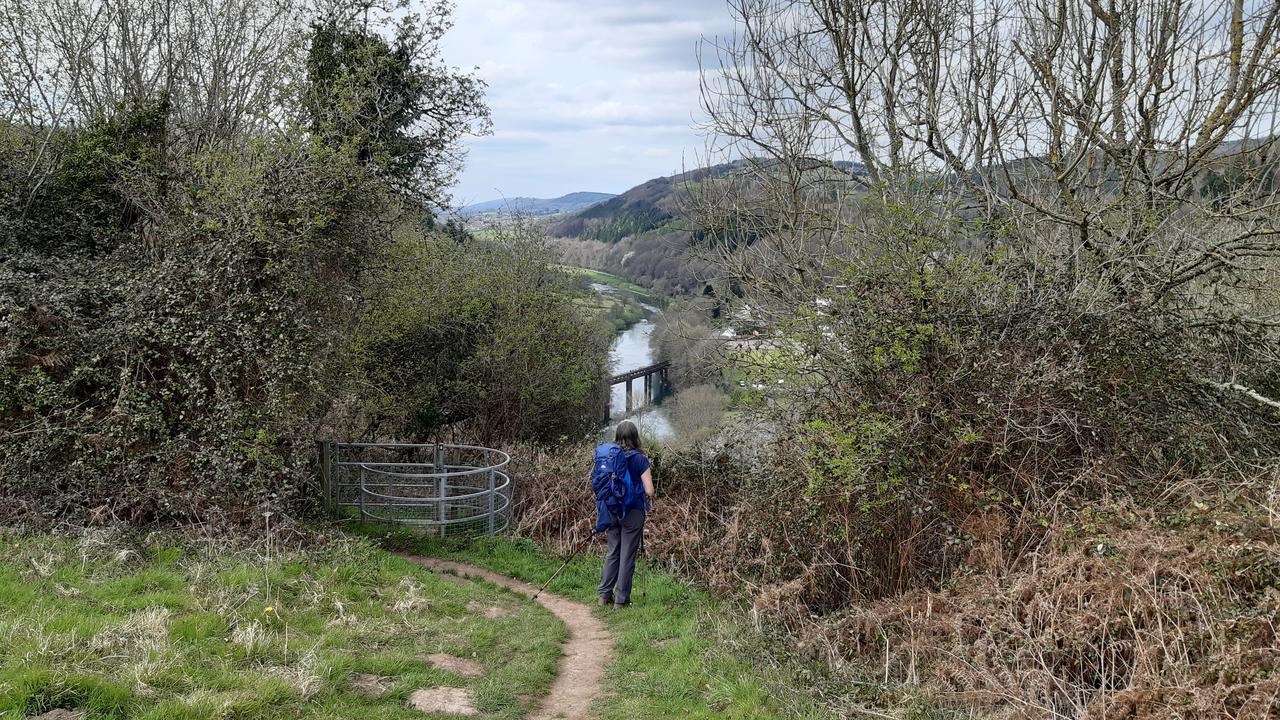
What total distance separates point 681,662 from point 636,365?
54.0 metres

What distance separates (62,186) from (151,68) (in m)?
7.05

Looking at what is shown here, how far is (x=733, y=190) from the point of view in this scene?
12.0 m

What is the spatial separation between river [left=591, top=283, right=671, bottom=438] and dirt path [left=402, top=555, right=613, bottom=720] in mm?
22210

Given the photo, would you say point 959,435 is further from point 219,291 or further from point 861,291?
point 219,291

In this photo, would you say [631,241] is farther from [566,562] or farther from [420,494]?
[566,562]

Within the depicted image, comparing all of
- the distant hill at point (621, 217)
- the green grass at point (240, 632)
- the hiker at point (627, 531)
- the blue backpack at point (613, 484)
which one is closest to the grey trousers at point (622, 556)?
the hiker at point (627, 531)

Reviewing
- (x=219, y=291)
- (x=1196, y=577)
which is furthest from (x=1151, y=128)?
(x=219, y=291)

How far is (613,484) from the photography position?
7742 millimetres

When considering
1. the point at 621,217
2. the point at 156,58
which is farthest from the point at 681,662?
the point at 621,217

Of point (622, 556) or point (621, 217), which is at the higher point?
point (621, 217)

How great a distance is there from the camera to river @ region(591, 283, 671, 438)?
43.8 metres

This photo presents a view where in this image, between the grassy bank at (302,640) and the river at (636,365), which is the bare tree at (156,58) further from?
the river at (636,365)

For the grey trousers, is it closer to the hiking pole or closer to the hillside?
the hiking pole

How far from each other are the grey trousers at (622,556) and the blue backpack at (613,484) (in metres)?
0.13
